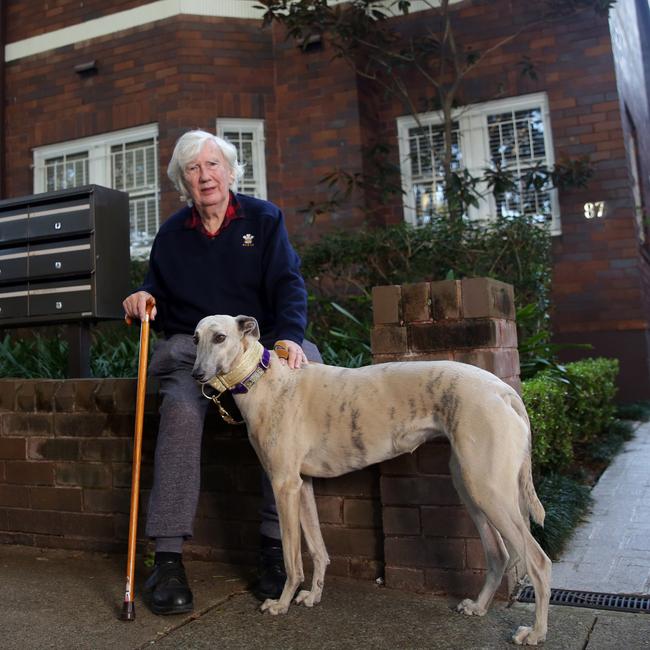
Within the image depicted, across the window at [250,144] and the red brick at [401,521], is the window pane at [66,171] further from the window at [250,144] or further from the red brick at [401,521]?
the red brick at [401,521]

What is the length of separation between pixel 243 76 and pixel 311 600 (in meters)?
9.08

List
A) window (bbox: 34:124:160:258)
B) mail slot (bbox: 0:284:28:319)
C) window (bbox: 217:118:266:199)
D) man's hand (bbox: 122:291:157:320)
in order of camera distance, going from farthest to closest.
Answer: window (bbox: 34:124:160:258) → window (bbox: 217:118:266:199) → mail slot (bbox: 0:284:28:319) → man's hand (bbox: 122:291:157:320)

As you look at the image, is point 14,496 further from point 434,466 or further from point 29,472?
point 434,466

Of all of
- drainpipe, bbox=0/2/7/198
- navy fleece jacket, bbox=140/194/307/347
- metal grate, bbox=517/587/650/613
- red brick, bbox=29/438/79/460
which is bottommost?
metal grate, bbox=517/587/650/613


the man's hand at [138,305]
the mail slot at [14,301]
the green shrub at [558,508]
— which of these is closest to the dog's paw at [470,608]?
the green shrub at [558,508]

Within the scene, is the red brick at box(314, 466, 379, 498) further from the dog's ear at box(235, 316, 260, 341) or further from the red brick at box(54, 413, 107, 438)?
the red brick at box(54, 413, 107, 438)

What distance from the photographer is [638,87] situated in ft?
40.7

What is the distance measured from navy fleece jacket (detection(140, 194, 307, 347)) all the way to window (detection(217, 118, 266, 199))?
718 centimetres

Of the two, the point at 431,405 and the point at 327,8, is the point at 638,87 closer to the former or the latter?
the point at 327,8

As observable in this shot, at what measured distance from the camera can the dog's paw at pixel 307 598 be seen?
2863 millimetres

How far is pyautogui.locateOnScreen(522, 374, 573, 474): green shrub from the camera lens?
13.5 feet

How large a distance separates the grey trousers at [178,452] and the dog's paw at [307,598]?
1.15 ft

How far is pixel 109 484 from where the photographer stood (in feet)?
12.6

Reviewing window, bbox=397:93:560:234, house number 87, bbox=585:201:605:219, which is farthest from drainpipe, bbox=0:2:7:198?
house number 87, bbox=585:201:605:219
